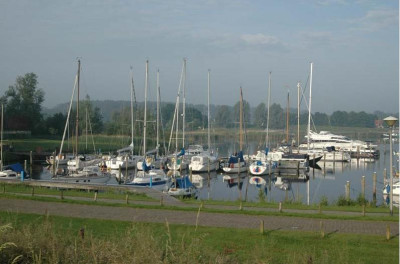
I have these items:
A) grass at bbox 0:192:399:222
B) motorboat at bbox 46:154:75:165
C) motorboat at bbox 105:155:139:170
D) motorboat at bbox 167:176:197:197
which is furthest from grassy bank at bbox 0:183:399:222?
motorboat at bbox 46:154:75:165

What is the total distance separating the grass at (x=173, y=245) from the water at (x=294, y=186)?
65.7 feet

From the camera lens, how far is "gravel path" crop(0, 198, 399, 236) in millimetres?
20891

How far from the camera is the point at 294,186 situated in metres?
54.4

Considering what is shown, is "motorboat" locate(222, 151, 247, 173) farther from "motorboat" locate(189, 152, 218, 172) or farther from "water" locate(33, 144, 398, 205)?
"motorboat" locate(189, 152, 218, 172)

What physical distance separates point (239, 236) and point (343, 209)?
1037 centimetres

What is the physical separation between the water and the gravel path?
51.5 feet

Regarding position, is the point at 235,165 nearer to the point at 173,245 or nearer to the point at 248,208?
the point at 248,208

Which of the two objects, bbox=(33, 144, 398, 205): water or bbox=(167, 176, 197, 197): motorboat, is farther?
bbox=(33, 144, 398, 205): water

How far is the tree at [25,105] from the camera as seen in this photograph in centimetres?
9950

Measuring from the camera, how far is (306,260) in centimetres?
1097

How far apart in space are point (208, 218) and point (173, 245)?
10016 mm

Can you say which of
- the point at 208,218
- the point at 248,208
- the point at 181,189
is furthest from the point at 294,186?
the point at 208,218

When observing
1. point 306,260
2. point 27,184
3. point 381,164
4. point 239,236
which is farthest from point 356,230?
point 381,164

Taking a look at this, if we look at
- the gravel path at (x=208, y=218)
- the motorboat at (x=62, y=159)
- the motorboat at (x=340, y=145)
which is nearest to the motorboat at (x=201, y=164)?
the motorboat at (x=62, y=159)
